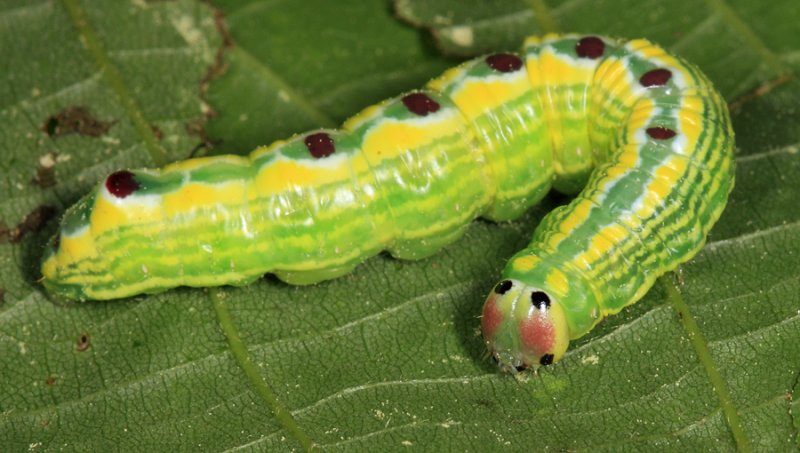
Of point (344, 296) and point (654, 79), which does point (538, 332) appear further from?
point (654, 79)

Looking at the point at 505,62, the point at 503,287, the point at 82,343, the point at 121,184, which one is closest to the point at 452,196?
the point at 503,287

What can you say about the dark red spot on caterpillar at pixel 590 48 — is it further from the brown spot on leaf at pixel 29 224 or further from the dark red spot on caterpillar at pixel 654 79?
the brown spot on leaf at pixel 29 224

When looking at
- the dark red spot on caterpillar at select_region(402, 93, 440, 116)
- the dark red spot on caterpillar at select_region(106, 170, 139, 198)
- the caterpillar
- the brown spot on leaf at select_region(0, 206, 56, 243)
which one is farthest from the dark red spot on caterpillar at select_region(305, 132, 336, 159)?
the brown spot on leaf at select_region(0, 206, 56, 243)

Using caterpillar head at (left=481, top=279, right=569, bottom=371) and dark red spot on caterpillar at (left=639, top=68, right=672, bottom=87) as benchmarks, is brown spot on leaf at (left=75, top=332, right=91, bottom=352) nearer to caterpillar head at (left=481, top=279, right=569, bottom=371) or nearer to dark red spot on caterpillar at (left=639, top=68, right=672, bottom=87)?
caterpillar head at (left=481, top=279, right=569, bottom=371)

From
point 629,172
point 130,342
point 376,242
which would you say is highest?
point 629,172

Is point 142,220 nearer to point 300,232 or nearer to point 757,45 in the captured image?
point 300,232

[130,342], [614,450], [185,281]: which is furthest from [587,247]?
[130,342]

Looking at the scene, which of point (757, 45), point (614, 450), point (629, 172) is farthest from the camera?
point (757, 45)

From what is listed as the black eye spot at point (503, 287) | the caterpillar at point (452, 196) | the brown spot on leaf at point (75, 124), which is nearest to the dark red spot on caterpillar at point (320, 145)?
the caterpillar at point (452, 196)
